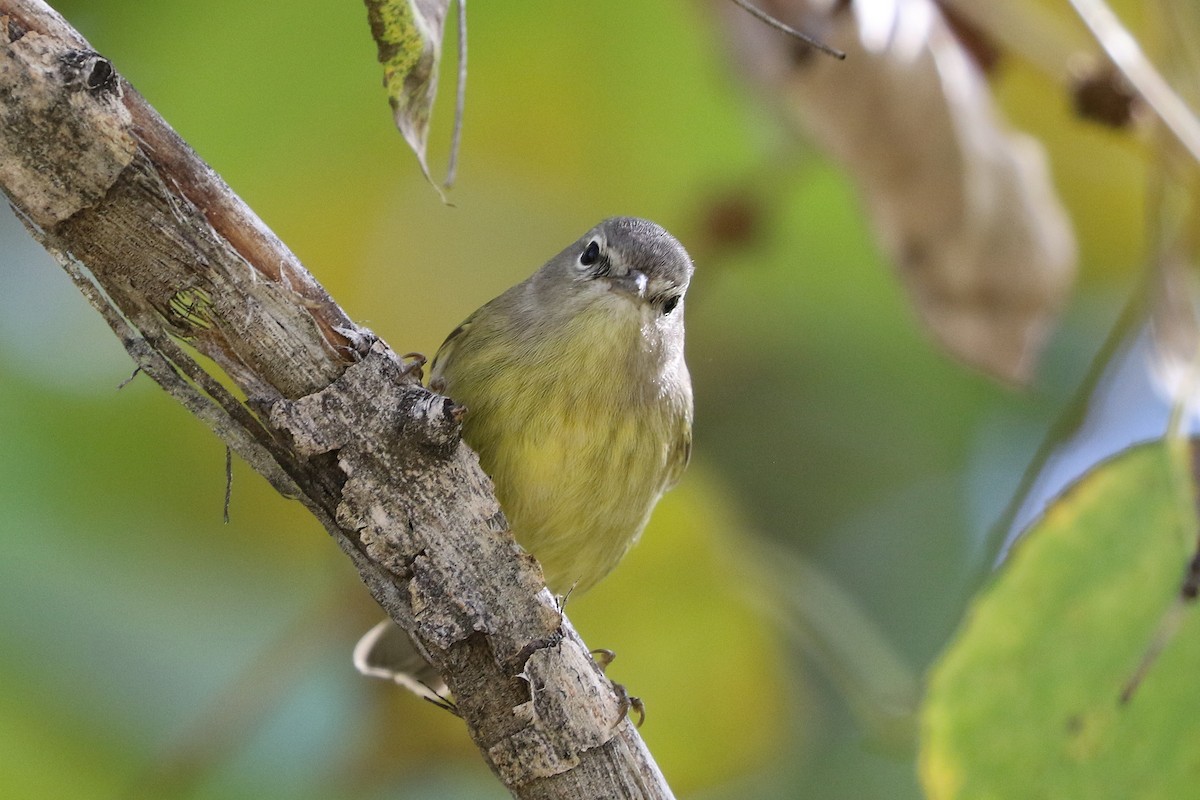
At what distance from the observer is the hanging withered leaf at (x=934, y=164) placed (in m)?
2.52

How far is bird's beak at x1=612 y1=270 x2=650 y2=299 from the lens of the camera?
239 cm

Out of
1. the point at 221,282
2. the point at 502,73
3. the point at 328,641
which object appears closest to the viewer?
the point at 221,282

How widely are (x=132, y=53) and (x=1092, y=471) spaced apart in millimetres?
2370


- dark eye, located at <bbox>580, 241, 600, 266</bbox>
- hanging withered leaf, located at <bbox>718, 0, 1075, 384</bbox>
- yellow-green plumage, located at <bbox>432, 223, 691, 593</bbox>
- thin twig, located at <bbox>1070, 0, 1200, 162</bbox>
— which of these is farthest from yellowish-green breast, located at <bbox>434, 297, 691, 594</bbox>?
thin twig, located at <bbox>1070, 0, 1200, 162</bbox>

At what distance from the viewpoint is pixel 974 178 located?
8.93 ft

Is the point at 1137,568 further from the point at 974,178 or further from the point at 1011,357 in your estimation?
the point at 974,178

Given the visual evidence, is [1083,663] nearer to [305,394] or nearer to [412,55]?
[305,394]

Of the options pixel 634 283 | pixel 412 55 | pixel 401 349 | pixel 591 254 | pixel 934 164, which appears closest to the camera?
pixel 412 55

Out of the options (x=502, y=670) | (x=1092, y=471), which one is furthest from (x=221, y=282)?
(x=1092, y=471)

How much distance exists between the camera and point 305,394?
152cm

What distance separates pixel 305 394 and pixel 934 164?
1.67 m

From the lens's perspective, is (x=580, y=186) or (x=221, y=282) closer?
(x=221, y=282)

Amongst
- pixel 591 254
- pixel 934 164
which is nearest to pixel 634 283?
pixel 591 254

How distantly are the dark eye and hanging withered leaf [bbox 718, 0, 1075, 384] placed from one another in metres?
0.50
